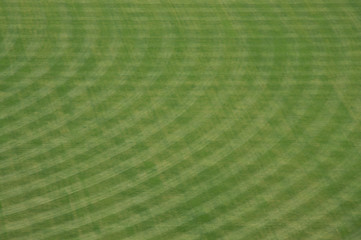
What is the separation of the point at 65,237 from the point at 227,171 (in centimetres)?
466

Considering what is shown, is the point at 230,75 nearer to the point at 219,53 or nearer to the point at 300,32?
the point at 219,53

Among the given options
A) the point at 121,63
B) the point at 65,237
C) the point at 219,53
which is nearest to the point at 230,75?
the point at 219,53

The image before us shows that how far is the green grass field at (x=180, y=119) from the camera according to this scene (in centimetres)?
1505

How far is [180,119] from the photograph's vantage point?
59.9 ft

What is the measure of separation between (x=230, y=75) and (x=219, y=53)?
1312 millimetres

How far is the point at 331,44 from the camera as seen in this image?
22.1m

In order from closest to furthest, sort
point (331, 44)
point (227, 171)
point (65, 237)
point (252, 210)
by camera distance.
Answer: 1. point (65, 237)
2. point (252, 210)
3. point (227, 171)
4. point (331, 44)

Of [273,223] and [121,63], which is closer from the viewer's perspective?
[273,223]

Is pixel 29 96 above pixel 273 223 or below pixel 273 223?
below

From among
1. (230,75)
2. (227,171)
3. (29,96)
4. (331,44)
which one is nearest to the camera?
(227,171)

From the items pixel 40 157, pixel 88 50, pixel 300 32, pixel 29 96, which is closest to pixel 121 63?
pixel 88 50

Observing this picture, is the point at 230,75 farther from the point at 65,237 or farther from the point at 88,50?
the point at 65,237

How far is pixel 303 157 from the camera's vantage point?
17.1 metres

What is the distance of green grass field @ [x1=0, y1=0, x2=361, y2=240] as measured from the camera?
15055 millimetres
